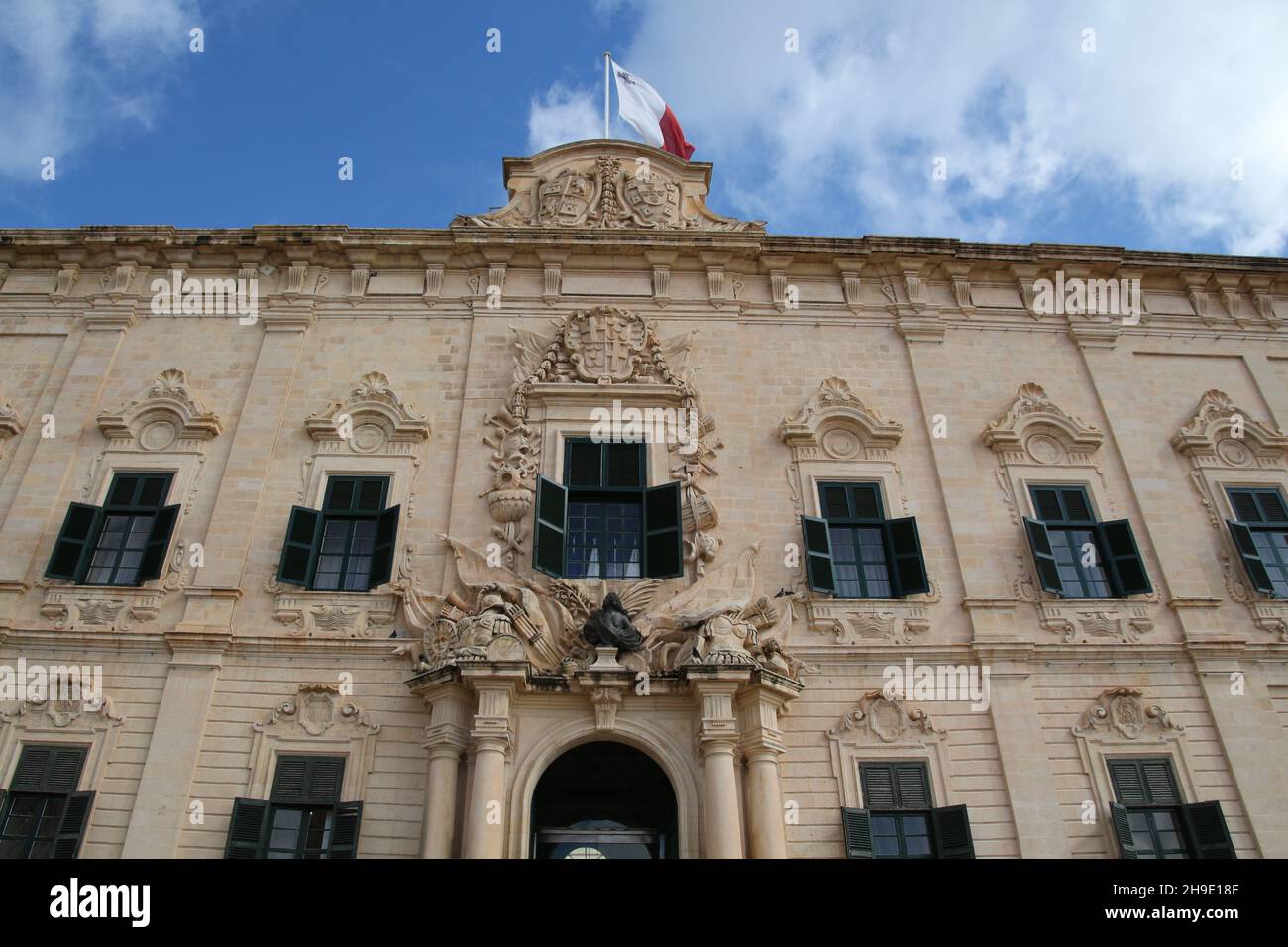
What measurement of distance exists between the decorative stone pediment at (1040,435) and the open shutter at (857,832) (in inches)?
264

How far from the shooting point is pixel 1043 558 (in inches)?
Answer: 580

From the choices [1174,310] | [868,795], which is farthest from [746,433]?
[1174,310]

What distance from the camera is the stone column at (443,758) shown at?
1184 centimetres

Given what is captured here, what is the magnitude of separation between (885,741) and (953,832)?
1411mm

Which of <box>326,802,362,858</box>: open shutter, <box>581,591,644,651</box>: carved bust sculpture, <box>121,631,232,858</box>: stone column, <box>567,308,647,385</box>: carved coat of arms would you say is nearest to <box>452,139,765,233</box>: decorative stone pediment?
<box>567,308,647,385</box>: carved coat of arms

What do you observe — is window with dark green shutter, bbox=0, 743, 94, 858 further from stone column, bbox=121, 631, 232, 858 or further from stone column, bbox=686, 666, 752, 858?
stone column, bbox=686, 666, 752, 858

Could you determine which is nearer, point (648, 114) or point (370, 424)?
point (370, 424)

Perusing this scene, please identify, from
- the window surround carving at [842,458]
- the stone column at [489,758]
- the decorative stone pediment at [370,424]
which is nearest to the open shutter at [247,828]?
the stone column at [489,758]

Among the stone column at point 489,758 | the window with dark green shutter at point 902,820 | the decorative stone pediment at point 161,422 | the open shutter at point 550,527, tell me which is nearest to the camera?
the stone column at point 489,758

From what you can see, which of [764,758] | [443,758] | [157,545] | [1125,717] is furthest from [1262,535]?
[157,545]

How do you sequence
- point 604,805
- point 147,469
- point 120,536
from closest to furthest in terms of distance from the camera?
1. point 120,536
2. point 604,805
3. point 147,469

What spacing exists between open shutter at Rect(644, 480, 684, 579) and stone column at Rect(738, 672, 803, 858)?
2.37 m

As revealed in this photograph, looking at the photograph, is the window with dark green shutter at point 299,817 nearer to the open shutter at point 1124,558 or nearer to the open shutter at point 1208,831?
the open shutter at point 1208,831

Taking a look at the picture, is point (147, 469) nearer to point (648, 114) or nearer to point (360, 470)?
point (360, 470)
